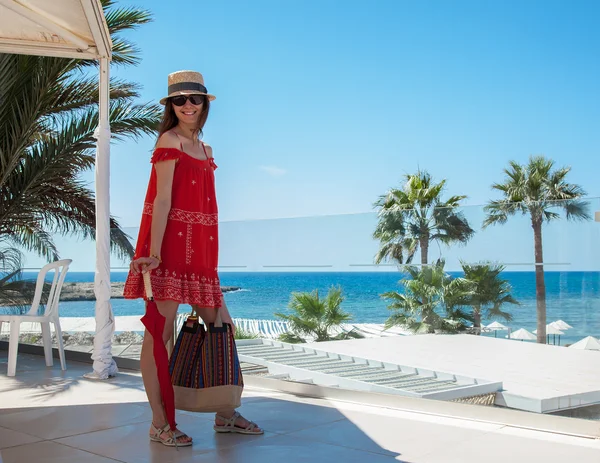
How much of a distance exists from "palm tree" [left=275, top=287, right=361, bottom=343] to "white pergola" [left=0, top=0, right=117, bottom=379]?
4.91ft

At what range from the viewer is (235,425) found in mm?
3541

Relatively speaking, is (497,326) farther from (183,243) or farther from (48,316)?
(48,316)

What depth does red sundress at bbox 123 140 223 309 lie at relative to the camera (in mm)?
3301

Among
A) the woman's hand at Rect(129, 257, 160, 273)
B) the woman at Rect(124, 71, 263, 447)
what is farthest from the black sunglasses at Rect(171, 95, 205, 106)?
the woman's hand at Rect(129, 257, 160, 273)

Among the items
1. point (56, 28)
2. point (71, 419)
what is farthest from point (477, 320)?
point (56, 28)

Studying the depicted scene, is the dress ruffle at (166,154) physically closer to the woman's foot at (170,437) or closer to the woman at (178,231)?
the woman at (178,231)

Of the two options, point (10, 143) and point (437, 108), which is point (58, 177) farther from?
point (437, 108)

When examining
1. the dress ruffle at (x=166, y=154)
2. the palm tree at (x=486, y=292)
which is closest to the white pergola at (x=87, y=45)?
the dress ruffle at (x=166, y=154)

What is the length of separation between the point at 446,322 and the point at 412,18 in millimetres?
56391

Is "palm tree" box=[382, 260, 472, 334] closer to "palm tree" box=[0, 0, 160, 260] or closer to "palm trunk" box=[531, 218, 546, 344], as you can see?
"palm trunk" box=[531, 218, 546, 344]

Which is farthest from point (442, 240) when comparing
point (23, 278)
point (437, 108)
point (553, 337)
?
point (437, 108)

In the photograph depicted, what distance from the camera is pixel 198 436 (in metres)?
3.51

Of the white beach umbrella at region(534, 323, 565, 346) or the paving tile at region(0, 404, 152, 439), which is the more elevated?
the white beach umbrella at region(534, 323, 565, 346)

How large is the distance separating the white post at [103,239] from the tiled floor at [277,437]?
84 cm
